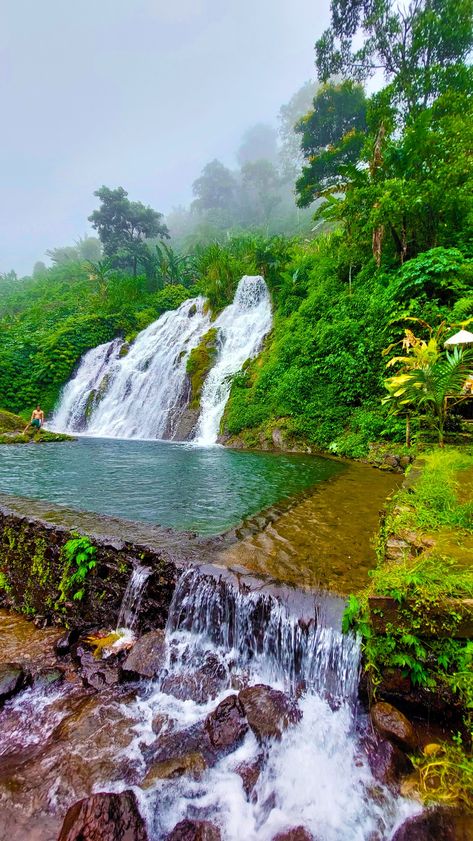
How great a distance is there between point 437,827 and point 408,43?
75.5 feet

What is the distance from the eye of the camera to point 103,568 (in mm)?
3486

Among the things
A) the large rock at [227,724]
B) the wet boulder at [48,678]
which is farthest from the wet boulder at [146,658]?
the large rock at [227,724]

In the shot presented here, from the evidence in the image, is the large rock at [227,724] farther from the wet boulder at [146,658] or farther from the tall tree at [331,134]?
the tall tree at [331,134]

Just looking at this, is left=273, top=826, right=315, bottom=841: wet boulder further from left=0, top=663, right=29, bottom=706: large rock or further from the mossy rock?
the mossy rock

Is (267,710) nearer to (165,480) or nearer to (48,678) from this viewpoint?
(48,678)

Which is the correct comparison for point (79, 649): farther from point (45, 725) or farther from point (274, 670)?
point (274, 670)

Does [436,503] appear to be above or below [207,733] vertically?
above

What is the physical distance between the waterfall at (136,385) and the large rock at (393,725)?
451 inches

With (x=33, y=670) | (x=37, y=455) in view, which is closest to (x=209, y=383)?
(x=37, y=455)

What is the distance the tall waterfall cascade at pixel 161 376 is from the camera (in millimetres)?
13625

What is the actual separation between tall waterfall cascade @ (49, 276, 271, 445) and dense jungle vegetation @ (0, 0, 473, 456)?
0.85 meters

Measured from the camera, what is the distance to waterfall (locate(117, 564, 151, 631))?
327 cm

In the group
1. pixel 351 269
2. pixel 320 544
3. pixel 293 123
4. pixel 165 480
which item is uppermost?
pixel 293 123

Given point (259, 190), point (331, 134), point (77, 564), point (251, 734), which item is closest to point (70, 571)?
point (77, 564)
